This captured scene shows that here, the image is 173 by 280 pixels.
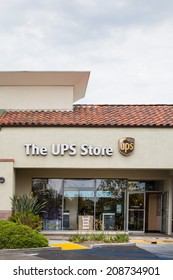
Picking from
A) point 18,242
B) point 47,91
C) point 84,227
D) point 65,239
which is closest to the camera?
Result: point 18,242

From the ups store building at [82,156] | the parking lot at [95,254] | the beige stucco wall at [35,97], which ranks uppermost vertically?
the beige stucco wall at [35,97]

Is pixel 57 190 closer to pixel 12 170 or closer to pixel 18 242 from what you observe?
pixel 12 170

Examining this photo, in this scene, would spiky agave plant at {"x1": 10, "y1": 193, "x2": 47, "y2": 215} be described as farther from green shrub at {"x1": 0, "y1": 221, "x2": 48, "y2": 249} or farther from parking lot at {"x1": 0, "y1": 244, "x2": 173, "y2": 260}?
parking lot at {"x1": 0, "y1": 244, "x2": 173, "y2": 260}

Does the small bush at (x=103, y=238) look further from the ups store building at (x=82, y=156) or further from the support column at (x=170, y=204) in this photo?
the support column at (x=170, y=204)

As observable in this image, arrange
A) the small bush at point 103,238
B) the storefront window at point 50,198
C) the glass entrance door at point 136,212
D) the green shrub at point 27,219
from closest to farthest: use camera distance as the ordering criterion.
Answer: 1. the small bush at point 103,238
2. the green shrub at point 27,219
3. the storefront window at point 50,198
4. the glass entrance door at point 136,212

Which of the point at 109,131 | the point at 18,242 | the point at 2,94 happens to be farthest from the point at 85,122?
the point at 18,242

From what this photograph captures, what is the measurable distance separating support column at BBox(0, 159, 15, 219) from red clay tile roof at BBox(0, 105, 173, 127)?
6.45 ft

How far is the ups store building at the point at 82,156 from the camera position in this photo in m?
23.0

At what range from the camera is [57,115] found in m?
25.1

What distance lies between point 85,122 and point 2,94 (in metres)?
5.53

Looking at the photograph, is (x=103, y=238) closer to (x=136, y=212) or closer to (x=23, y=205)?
(x=23, y=205)

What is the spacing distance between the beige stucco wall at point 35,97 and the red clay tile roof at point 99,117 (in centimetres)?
52

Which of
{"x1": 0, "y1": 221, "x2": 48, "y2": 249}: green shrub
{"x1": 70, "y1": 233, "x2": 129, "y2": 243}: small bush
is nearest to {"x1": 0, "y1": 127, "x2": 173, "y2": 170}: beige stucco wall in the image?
{"x1": 70, "y1": 233, "x2": 129, "y2": 243}: small bush

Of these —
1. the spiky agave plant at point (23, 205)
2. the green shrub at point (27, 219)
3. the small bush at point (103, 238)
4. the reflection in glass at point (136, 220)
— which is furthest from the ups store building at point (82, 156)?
the small bush at point (103, 238)
